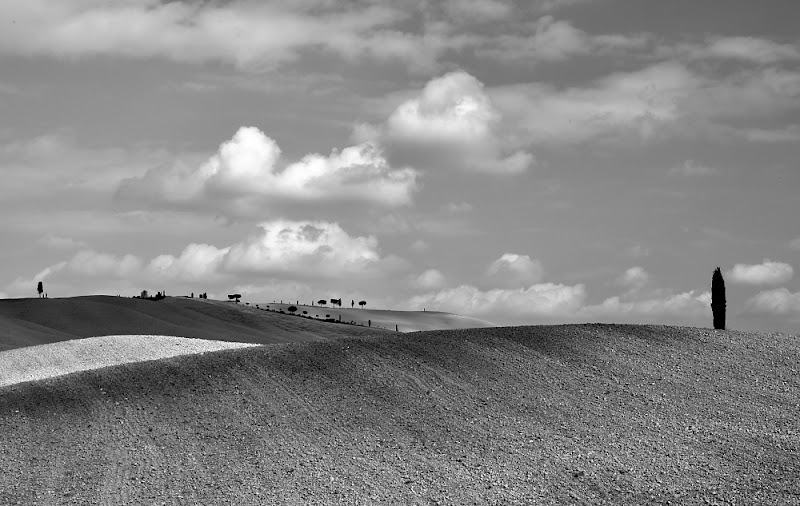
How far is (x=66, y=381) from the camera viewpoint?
25.3 m

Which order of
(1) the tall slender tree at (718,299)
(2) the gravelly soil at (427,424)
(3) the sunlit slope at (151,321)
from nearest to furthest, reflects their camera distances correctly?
(2) the gravelly soil at (427,424)
(1) the tall slender tree at (718,299)
(3) the sunlit slope at (151,321)

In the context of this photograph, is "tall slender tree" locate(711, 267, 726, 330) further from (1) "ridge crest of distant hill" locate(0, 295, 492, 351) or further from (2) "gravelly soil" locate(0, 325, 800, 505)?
(1) "ridge crest of distant hill" locate(0, 295, 492, 351)

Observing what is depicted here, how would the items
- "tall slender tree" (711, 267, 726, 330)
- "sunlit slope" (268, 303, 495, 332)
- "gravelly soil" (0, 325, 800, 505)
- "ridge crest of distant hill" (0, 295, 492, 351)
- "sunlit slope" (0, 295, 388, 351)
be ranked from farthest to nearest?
"sunlit slope" (268, 303, 495, 332)
"sunlit slope" (0, 295, 388, 351)
"ridge crest of distant hill" (0, 295, 492, 351)
"tall slender tree" (711, 267, 726, 330)
"gravelly soil" (0, 325, 800, 505)

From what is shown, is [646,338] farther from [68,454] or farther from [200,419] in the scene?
[68,454]

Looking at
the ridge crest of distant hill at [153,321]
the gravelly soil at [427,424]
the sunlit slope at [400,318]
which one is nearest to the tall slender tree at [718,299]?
the gravelly soil at [427,424]

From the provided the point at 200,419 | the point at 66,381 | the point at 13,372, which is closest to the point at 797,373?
the point at 200,419

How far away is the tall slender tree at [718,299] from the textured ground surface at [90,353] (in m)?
18.2

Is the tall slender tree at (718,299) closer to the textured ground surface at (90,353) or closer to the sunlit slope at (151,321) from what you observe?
the textured ground surface at (90,353)

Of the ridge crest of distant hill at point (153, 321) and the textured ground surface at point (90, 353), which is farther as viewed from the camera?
the ridge crest of distant hill at point (153, 321)

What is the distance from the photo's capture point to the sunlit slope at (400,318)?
76.2 m

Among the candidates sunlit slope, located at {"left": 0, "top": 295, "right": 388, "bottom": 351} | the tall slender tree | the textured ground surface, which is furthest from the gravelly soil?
sunlit slope, located at {"left": 0, "top": 295, "right": 388, "bottom": 351}

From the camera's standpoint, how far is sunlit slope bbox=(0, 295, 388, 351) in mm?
52125

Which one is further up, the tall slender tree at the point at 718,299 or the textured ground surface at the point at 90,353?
the tall slender tree at the point at 718,299

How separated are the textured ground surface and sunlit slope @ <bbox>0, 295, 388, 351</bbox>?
977 centimetres
